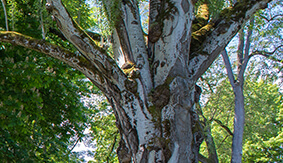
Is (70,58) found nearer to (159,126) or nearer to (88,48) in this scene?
(88,48)

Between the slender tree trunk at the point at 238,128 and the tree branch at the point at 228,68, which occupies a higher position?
the tree branch at the point at 228,68

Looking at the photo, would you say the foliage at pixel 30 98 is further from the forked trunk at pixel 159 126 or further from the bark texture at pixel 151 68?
the forked trunk at pixel 159 126

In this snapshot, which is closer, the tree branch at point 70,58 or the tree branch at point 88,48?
the tree branch at point 88,48

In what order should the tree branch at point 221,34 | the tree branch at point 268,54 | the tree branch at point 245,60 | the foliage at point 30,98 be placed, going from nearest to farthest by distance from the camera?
1. the tree branch at point 221,34
2. the foliage at point 30,98
3. the tree branch at point 268,54
4. the tree branch at point 245,60

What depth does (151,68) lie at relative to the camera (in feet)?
13.6

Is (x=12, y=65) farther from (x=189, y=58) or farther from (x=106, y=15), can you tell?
(x=189, y=58)

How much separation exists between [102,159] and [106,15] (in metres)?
6.82

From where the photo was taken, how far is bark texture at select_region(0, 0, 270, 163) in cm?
372

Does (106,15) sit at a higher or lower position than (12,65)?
lower

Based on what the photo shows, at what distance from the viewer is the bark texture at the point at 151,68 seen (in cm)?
372

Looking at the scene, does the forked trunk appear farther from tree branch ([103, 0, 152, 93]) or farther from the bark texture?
tree branch ([103, 0, 152, 93])

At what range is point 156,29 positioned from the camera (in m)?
4.27

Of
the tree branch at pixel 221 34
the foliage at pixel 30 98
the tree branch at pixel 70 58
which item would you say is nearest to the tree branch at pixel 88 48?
the tree branch at pixel 70 58

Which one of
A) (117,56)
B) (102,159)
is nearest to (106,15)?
(117,56)
